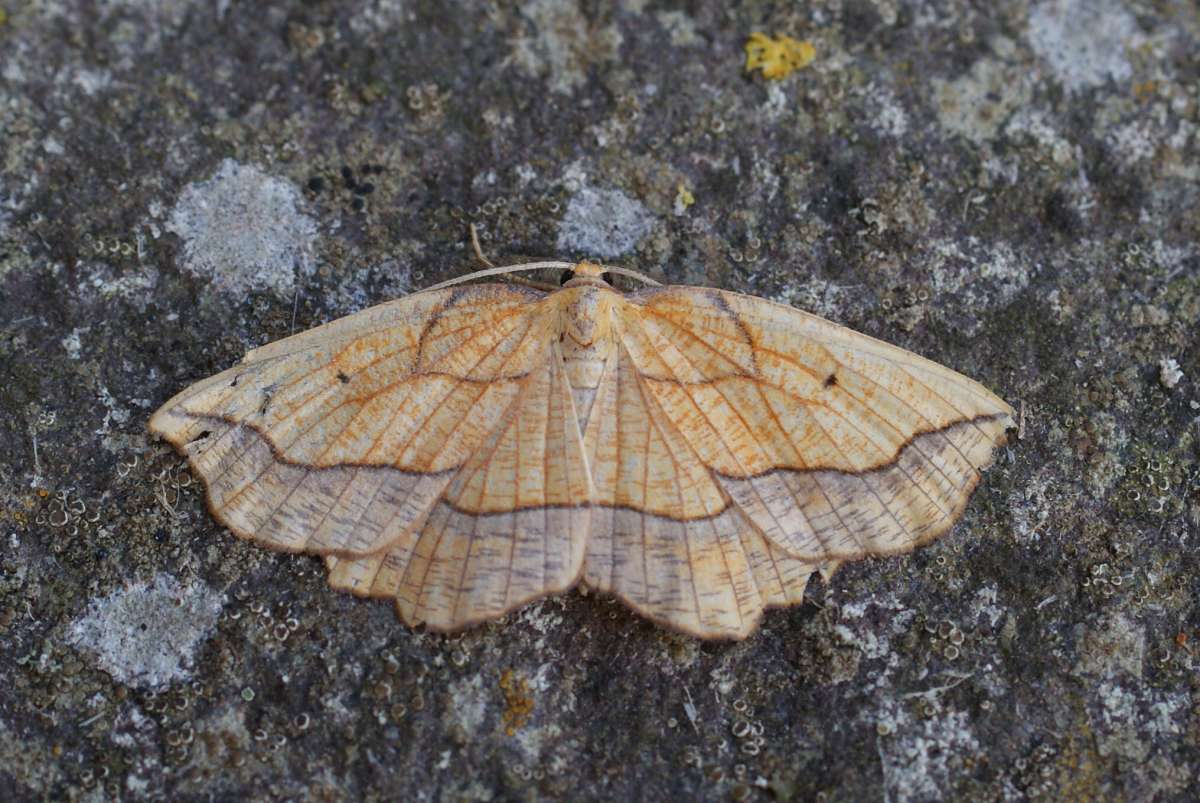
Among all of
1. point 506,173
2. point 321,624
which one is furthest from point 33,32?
point 321,624

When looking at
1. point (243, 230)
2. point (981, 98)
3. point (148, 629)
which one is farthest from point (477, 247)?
point (981, 98)

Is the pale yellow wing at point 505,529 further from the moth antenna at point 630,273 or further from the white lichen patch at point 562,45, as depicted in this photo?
the white lichen patch at point 562,45

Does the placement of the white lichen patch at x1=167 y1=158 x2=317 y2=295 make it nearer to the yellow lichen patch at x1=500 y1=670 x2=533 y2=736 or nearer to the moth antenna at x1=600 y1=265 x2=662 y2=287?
the moth antenna at x1=600 y1=265 x2=662 y2=287

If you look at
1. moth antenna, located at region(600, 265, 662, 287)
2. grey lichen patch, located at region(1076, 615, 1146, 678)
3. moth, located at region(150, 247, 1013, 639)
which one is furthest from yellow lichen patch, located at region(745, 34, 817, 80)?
grey lichen patch, located at region(1076, 615, 1146, 678)

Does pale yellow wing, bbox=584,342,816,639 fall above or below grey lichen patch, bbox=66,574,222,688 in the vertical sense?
above

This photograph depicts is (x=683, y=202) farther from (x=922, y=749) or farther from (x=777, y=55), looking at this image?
(x=922, y=749)

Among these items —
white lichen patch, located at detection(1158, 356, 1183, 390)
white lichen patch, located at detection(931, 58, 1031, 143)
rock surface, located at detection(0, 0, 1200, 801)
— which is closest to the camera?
rock surface, located at detection(0, 0, 1200, 801)
